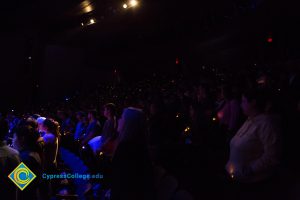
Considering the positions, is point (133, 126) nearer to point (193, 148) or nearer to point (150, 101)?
point (193, 148)

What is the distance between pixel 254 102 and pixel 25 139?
2.13 meters

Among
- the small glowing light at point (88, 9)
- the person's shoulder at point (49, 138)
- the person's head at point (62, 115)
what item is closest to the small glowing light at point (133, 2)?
the small glowing light at point (88, 9)

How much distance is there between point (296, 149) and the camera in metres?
4.05

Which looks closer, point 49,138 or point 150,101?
point 49,138

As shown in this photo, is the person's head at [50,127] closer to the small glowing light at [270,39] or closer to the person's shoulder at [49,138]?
the person's shoulder at [49,138]

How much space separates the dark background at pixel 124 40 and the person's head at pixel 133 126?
9.72 meters

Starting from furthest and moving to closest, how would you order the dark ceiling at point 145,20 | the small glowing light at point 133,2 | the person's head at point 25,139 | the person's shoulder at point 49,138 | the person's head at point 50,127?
1. the dark ceiling at point 145,20
2. the small glowing light at point 133,2
3. the person's head at point 50,127
4. the person's shoulder at point 49,138
5. the person's head at point 25,139

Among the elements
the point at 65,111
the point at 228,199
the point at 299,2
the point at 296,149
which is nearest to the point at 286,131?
the point at 296,149

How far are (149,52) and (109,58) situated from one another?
2.39 m

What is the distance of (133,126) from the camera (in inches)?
104

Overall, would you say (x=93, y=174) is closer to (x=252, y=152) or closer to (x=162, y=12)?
(x=252, y=152)

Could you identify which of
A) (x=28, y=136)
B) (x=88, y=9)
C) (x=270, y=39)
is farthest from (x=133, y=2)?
(x=28, y=136)

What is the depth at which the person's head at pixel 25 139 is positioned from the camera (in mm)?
3352

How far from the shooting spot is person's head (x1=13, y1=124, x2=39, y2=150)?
3.35 meters
